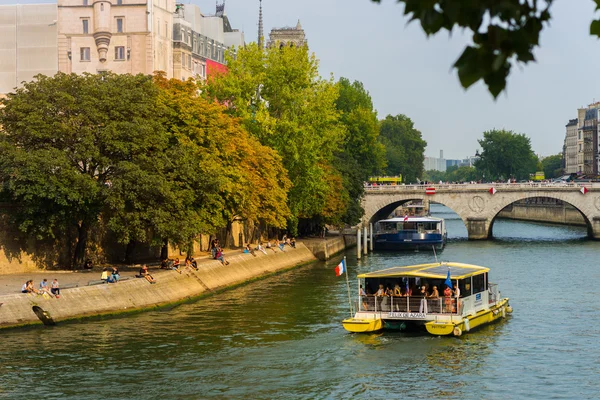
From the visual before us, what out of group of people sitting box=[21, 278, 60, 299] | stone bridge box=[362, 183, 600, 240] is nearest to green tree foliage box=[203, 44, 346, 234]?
stone bridge box=[362, 183, 600, 240]

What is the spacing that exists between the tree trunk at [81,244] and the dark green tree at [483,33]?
47607 millimetres

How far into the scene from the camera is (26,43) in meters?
94.6

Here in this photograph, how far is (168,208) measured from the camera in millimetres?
53469

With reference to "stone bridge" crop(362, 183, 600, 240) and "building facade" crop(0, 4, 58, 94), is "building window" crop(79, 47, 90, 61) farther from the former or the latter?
"stone bridge" crop(362, 183, 600, 240)

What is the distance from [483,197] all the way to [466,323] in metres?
74.2

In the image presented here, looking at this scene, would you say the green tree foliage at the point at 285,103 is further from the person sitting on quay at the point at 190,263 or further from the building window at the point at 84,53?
the person sitting on quay at the point at 190,263

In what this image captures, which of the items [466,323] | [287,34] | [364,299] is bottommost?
[466,323]

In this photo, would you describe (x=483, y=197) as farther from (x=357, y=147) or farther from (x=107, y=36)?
(x=107, y=36)

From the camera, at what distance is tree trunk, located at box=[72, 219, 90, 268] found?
5400cm

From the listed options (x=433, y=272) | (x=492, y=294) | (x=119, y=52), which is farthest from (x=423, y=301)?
(x=119, y=52)

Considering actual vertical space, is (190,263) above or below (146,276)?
above

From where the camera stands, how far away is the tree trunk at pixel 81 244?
54.0 m

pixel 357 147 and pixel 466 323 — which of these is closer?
pixel 466 323

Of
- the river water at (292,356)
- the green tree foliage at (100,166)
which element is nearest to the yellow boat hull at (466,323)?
the river water at (292,356)
